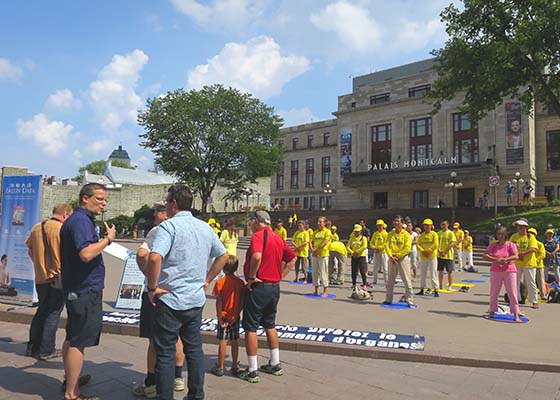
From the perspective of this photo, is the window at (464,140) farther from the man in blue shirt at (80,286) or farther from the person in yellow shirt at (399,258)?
the man in blue shirt at (80,286)

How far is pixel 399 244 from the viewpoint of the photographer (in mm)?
9328

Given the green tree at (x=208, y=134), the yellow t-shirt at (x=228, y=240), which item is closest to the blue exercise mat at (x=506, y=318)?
the yellow t-shirt at (x=228, y=240)

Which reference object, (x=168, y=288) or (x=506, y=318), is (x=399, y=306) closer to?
(x=506, y=318)

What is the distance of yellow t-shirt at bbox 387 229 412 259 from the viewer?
365 inches

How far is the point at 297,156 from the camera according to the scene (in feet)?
208

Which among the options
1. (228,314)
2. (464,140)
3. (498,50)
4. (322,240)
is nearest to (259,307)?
(228,314)

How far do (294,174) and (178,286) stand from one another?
60.5 metres

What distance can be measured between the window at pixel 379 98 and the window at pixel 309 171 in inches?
550

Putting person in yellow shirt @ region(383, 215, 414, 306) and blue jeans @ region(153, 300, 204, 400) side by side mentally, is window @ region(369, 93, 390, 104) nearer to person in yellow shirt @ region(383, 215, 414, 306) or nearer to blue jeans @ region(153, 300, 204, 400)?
person in yellow shirt @ region(383, 215, 414, 306)

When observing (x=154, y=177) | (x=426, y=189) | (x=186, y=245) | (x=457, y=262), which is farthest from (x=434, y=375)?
(x=154, y=177)

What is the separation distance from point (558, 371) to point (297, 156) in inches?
2318

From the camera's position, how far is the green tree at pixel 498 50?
20.6m

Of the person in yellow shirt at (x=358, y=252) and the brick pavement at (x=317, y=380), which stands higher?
the person in yellow shirt at (x=358, y=252)

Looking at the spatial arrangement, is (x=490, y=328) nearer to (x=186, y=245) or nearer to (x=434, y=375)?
(x=434, y=375)
